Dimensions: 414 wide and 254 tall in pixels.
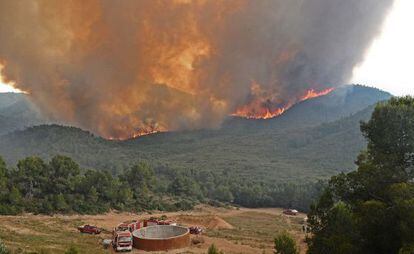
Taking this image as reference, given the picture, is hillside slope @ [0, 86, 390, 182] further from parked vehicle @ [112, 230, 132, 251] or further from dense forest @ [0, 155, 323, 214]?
parked vehicle @ [112, 230, 132, 251]

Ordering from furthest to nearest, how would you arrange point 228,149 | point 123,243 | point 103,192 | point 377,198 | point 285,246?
point 228,149 → point 103,192 → point 123,243 → point 285,246 → point 377,198

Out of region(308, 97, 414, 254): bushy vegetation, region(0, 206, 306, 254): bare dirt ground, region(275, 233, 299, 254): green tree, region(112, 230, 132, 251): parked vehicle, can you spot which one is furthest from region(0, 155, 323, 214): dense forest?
region(308, 97, 414, 254): bushy vegetation

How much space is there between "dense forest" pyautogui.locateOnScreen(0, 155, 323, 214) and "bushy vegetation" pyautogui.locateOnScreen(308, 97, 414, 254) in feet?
158

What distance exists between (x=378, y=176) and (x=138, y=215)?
2084 inches

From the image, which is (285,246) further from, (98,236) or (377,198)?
(98,236)

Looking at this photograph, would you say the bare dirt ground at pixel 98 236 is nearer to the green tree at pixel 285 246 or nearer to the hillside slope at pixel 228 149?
the green tree at pixel 285 246

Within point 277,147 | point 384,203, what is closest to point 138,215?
point 384,203

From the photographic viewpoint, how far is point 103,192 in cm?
7088

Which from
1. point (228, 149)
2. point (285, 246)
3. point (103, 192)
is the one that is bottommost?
point (285, 246)

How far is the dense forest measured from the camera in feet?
203

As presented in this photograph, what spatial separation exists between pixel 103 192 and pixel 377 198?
57.2 m

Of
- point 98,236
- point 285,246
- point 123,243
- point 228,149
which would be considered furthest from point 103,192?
point 228,149

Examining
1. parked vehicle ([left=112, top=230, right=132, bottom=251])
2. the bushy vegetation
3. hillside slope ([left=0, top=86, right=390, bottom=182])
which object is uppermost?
hillside slope ([left=0, top=86, right=390, bottom=182])

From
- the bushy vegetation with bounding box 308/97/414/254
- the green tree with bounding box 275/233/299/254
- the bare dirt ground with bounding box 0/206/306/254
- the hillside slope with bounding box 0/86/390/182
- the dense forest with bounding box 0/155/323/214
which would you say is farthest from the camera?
the hillside slope with bounding box 0/86/390/182
